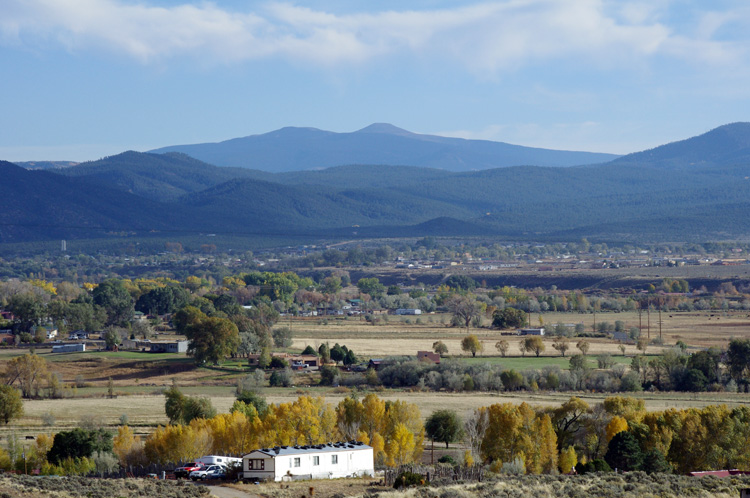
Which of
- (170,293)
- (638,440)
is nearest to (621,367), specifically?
(638,440)

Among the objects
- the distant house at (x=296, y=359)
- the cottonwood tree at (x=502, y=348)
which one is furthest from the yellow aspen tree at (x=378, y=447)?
the cottonwood tree at (x=502, y=348)

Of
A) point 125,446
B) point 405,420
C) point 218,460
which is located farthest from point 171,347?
point 218,460

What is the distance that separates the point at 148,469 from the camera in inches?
1474

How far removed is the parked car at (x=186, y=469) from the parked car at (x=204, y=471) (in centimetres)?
14

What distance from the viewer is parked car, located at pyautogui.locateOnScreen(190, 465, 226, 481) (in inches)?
1332

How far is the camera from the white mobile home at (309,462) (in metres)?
32.8

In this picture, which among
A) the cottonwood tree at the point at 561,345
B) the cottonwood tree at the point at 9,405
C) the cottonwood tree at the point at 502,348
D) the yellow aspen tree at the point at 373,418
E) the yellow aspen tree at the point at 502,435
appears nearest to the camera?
the yellow aspen tree at the point at 502,435

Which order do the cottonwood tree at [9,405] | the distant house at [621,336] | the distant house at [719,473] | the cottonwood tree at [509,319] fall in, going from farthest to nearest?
the cottonwood tree at [509,319] → the distant house at [621,336] → the cottonwood tree at [9,405] → the distant house at [719,473]

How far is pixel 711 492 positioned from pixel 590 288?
128m

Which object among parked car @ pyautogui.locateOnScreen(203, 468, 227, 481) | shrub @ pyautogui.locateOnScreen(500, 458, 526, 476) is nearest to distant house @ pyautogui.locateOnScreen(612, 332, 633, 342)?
shrub @ pyautogui.locateOnScreen(500, 458, 526, 476)

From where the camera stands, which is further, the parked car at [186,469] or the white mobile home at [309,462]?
the parked car at [186,469]

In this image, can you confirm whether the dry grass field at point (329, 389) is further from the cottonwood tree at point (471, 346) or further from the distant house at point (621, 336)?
the distant house at point (621, 336)

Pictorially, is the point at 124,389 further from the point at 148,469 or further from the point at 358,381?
the point at 148,469

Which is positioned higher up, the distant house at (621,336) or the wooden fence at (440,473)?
the wooden fence at (440,473)
